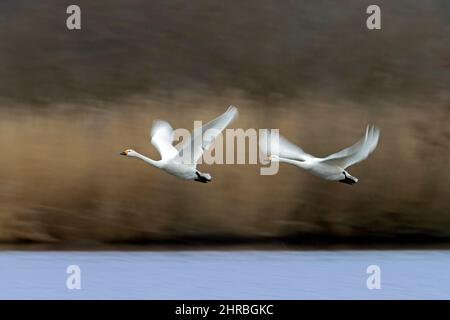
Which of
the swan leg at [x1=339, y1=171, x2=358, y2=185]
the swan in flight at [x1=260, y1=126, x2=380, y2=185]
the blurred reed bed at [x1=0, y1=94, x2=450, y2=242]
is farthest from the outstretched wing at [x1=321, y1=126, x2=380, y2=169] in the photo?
the blurred reed bed at [x1=0, y1=94, x2=450, y2=242]

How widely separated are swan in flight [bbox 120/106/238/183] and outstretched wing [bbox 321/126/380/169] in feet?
3.42

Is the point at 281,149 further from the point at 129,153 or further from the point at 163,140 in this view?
the point at 129,153

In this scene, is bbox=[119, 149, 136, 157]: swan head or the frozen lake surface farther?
bbox=[119, 149, 136, 157]: swan head

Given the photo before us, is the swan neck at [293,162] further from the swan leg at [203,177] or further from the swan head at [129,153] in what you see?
the swan head at [129,153]

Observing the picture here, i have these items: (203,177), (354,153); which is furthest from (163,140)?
(354,153)

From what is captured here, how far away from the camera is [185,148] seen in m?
20.8

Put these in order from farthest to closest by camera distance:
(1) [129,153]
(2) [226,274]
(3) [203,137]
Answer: (1) [129,153]
(2) [226,274]
(3) [203,137]

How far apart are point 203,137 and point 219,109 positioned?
89.0 inches

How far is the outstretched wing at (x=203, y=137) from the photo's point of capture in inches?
800

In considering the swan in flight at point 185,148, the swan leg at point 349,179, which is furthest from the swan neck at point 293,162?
the swan in flight at point 185,148

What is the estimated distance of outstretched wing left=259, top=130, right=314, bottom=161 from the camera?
21.0 meters

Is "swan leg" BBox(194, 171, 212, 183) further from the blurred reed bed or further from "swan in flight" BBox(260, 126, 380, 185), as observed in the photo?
the blurred reed bed

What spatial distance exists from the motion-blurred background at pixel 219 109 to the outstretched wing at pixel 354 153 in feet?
5.80
